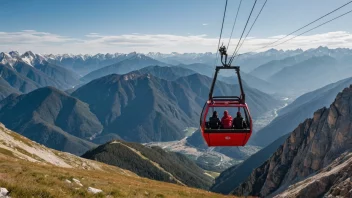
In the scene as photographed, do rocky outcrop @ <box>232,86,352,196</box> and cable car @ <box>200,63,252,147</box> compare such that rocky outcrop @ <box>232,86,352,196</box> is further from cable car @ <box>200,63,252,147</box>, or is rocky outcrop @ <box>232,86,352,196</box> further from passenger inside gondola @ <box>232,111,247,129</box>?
cable car @ <box>200,63,252,147</box>

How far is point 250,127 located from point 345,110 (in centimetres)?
8510

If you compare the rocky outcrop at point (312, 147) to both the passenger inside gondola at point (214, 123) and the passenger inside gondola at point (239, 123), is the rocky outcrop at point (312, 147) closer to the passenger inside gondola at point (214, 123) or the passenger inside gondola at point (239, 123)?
the passenger inside gondola at point (239, 123)

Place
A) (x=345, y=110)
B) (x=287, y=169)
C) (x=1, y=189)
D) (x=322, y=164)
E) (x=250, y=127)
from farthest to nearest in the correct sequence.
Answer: (x=287, y=169) → (x=345, y=110) → (x=322, y=164) → (x=250, y=127) → (x=1, y=189)

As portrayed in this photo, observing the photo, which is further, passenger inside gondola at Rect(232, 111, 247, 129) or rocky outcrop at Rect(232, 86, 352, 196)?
rocky outcrop at Rect(232, 86, 352, 196)

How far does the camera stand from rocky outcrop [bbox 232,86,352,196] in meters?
86.0

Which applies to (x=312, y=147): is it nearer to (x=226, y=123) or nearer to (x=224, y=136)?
(x=226, y=123)

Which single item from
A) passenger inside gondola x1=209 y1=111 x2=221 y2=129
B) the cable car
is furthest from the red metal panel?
passenger inside gondola x1=209 y1=111 x2=221 y2=129

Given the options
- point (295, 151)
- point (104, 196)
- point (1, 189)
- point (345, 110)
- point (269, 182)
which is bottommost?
point (269, 182)

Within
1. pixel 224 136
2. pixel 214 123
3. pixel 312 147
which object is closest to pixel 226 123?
pixel 214 123

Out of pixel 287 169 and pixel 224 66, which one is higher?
pixel 224 66

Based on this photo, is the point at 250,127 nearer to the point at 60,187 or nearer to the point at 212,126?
the point at 212,126

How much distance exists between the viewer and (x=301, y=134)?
113125 millimetres

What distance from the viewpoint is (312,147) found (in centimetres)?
9388

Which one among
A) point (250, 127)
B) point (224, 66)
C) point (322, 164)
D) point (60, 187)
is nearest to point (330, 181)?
point (250, 127)
